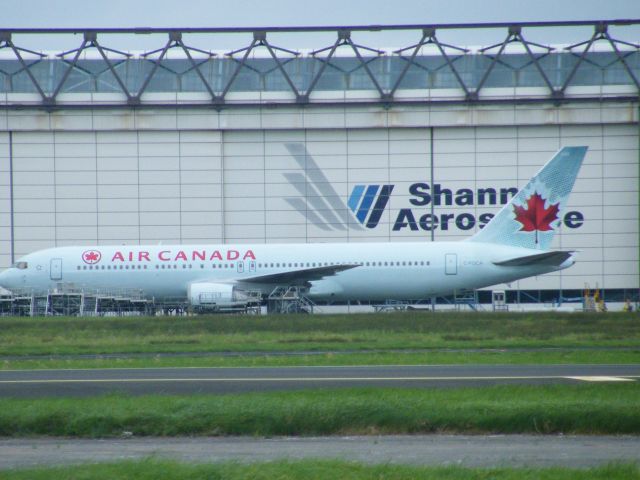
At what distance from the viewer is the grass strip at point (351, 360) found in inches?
738

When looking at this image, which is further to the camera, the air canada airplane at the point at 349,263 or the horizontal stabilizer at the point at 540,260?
the air canada airplane at the point at 349,263

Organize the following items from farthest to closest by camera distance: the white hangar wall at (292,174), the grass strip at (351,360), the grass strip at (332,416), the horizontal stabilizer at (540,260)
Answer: the white hangar wall at (292,174) → the horizontal stabilizer at (540,260) → the grass strip at (351,360) → the grass strip at (332,416)

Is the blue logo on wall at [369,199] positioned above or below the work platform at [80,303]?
above

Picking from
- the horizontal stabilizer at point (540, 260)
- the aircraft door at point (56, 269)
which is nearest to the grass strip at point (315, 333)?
the horizontal stabilizer at point (540, 260)

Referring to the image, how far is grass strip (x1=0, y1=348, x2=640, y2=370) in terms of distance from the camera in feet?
61.5

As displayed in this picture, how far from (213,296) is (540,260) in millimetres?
14478

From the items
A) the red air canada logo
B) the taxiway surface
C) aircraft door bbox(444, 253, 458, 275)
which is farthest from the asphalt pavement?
the red air canada logo

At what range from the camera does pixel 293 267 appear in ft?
134

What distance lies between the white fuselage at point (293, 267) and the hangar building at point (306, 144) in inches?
349

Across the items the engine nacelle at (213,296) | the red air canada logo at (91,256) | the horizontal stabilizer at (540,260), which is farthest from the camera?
the red air canada logo at (91,256)

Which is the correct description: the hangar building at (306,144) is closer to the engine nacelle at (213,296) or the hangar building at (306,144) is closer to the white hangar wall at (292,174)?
the white hangar wall at (292,174)

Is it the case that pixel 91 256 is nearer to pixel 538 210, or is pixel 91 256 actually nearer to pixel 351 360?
pixel 538 210

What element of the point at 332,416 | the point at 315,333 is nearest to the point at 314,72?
the point at 315,333

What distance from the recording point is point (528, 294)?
2004 inches
